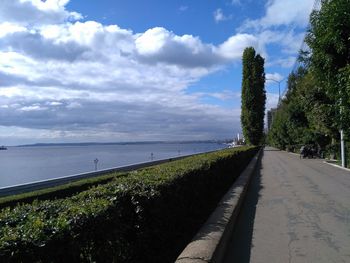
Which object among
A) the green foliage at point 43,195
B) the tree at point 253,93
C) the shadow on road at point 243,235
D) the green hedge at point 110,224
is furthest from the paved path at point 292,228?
the tree at point 253,93

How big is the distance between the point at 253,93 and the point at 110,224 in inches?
2493

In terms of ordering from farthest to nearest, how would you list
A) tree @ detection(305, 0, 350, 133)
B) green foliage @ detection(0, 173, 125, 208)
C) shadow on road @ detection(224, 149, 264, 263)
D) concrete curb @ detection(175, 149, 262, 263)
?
tree @ detection(305, 0, 350, 133) < green foliage @ detection(0, 173, 125, 208) < shadow on road @ detection(224, 149, 264, 263) < concrete curb @ detection(175, 149, 262, 263)

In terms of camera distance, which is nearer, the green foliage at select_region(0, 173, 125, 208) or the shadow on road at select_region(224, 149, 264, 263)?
the shadow on road at select_region(224, 149, 264, 263)

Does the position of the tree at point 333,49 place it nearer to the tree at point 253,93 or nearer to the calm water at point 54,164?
the calm water at point 54,164

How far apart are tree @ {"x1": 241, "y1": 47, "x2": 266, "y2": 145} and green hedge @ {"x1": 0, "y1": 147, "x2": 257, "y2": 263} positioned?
5847 centimetres

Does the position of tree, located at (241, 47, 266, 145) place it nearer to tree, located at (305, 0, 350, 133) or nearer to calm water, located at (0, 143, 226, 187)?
calm water, located at (0, 143, 226, 187)

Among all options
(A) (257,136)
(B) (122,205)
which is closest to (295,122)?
(A) (257,136)

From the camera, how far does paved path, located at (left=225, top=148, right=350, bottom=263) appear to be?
7129 millimetres

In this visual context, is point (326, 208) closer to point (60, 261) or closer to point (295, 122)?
point (60, 261)

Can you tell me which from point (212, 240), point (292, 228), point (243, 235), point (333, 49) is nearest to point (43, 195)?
point (243, 235)

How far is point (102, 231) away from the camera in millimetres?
4191

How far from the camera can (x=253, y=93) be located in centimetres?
6619

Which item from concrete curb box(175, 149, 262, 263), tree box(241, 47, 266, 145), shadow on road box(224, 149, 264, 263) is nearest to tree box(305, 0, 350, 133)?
shadow on road box(224, 149, 264, 263)

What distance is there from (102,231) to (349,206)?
9700 millimetres
